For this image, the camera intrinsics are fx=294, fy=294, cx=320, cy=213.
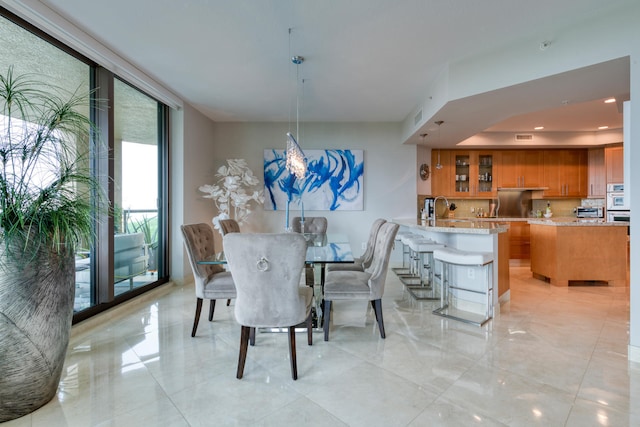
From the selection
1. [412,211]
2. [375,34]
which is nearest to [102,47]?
[375,34]

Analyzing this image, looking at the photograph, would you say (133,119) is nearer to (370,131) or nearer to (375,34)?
(375,34)

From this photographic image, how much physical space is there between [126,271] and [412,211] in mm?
4507

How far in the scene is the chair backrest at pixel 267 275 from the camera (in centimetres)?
175

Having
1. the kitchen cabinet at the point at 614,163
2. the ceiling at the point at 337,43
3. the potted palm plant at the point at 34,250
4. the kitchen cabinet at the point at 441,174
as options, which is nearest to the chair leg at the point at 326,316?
the potted palm plant at the point at 34,250

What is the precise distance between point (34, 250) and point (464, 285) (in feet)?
11.9

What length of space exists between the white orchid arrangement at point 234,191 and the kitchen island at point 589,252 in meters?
4.51

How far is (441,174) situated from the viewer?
20.3 ft

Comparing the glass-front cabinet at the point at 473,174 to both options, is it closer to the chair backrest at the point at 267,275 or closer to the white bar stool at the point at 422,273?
the white bar stool at the point at 422,273

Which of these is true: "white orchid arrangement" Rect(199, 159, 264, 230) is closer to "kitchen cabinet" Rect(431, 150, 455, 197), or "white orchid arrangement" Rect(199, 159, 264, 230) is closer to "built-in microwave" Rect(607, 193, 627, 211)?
"kitchen cabinet" Rect(431, 150, 455, 197)

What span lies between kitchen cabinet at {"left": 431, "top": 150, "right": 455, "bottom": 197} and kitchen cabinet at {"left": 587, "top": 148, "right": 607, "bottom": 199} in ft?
8.97

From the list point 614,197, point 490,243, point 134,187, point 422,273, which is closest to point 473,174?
point 614,197

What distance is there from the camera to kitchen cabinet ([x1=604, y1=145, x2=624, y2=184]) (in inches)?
223

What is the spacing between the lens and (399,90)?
12.8 feet

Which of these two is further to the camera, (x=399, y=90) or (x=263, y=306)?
(x=399, y=90)
